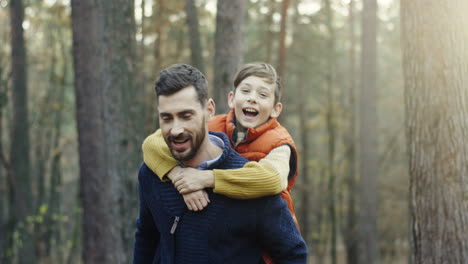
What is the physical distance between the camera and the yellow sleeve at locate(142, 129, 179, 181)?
9.52 feet

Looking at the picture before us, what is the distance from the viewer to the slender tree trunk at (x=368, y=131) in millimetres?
14172

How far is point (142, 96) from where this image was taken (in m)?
14.3

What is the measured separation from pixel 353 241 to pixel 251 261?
1952 cm

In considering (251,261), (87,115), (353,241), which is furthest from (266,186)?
(353,241)

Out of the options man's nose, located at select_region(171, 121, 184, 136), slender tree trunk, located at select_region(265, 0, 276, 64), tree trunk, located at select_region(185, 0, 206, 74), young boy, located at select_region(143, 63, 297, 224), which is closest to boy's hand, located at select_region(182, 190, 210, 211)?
young boy, located at select_region(143, 63, 297, 224)

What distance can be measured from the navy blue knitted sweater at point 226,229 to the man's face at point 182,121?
196 mm

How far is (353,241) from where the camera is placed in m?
21.5

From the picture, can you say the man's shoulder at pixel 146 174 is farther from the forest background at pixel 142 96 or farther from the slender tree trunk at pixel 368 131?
the slender tree trunk at pixel 368 131

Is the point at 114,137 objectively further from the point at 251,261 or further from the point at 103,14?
the point at 251,261

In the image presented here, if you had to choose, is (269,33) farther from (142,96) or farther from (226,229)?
(226,229)

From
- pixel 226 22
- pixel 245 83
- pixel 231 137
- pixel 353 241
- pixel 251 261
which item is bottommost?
pixel 353 241

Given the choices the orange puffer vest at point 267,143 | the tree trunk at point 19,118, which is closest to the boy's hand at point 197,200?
the orange puffer vest at point 267,143

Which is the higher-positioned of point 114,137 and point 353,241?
point 114,137

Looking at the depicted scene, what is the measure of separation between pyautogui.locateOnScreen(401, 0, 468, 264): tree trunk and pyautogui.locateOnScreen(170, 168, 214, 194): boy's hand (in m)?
2.93
